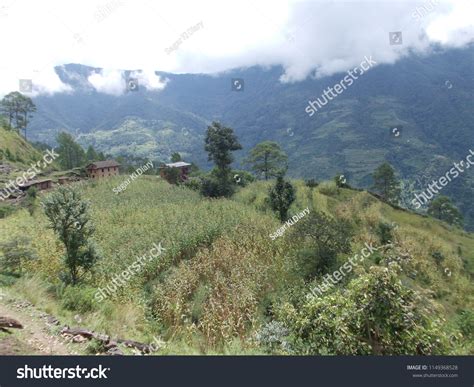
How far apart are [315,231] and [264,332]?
827 centimetres

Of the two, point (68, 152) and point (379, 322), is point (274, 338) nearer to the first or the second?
point (379, 322)

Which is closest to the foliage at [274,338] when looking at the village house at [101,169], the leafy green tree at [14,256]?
the leafy green tree at [14,256]

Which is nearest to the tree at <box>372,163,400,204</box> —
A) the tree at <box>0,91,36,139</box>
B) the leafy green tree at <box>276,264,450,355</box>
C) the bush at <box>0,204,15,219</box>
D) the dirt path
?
the bush at <box>0,204,15,219</box>

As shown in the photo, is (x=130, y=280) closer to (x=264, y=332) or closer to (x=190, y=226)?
(x=190, y=226)

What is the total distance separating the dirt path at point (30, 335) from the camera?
243 inches

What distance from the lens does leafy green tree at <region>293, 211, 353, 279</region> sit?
14836 mm

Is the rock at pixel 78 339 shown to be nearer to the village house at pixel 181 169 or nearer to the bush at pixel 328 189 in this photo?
the bush at pixel 328 189

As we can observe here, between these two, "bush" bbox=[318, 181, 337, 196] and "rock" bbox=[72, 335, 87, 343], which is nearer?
"rock" bbox=[72, 335, 87, 343]

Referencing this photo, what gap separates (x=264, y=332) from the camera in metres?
7.42

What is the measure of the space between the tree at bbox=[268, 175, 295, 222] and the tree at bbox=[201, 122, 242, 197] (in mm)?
8697

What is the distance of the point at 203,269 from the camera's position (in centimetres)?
1422

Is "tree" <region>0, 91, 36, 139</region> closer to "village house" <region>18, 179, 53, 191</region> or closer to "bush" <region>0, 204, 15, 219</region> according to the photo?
"village house" <region>18, 179, 53, 191</region>

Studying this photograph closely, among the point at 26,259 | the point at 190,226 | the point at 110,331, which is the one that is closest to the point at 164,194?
the point at 190,226

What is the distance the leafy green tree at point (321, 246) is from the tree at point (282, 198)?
7355 mm
